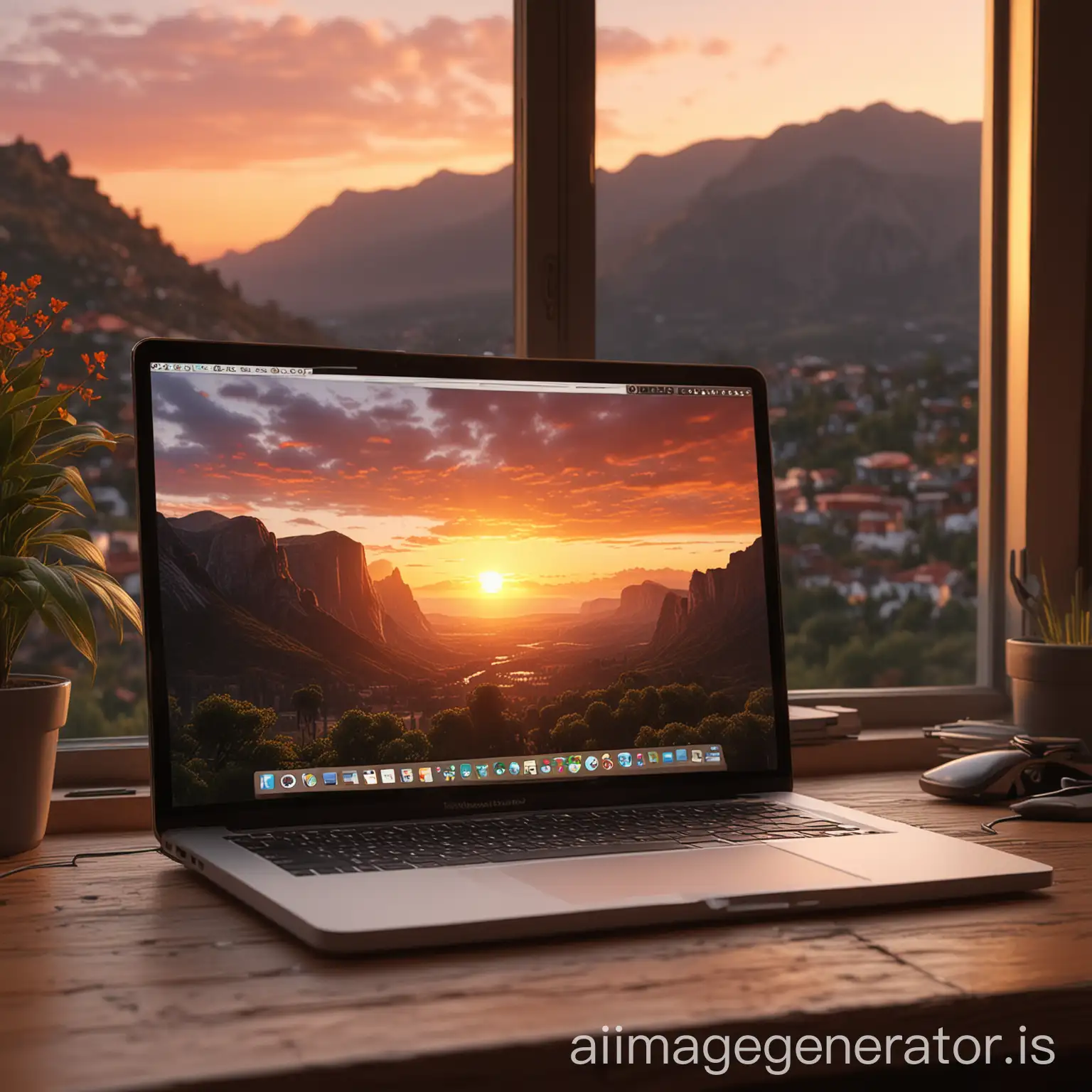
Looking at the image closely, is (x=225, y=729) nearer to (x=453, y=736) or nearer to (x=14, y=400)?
(x=453, y=736)

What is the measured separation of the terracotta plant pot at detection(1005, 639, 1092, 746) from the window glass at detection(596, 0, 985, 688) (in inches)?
10.2

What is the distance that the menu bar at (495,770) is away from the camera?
1005mm

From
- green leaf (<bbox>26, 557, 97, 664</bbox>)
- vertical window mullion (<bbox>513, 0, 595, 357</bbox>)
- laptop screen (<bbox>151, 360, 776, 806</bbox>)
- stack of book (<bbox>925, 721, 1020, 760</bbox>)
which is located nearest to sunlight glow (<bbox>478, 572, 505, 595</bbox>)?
laptop screen (<bbox>151, 360, 776, 806</bbox>)

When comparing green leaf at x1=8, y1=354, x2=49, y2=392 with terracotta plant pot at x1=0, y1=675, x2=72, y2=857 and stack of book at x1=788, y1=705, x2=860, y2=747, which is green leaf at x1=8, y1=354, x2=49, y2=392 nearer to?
terracotta plant pot at x1=0, y1=675, x2=72, y2=857

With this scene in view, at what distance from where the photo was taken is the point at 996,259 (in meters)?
1.71

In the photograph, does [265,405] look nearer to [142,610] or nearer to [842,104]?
[142,610]

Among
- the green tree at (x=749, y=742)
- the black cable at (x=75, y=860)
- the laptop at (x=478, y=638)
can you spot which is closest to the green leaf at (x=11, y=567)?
the laptop at (x=478, y=638)

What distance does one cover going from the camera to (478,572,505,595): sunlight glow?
1.12 meters

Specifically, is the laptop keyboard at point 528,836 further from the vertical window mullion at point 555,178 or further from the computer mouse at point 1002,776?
the vertical window mullion at point 555,178

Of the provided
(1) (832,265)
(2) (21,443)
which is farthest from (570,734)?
(1) (832,265)

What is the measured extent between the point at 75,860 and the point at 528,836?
37cm

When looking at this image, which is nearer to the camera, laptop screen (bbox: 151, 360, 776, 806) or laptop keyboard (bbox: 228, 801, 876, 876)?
laptop keyboard (bbox: 228, 801, 876, 876)

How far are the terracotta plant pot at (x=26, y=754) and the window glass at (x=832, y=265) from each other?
0.79 metres

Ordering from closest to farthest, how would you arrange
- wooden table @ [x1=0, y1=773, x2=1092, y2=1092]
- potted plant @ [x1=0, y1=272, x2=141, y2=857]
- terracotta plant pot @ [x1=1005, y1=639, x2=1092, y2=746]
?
wooden table @ [x1=0, y1=773, x2=1092, y2=1092] → potted plant @ [x1=0, y1=272, x2=141, y2=857] → terracotta plant pot @ [x1=1005, y1=639, x2=1092, y2=746]
